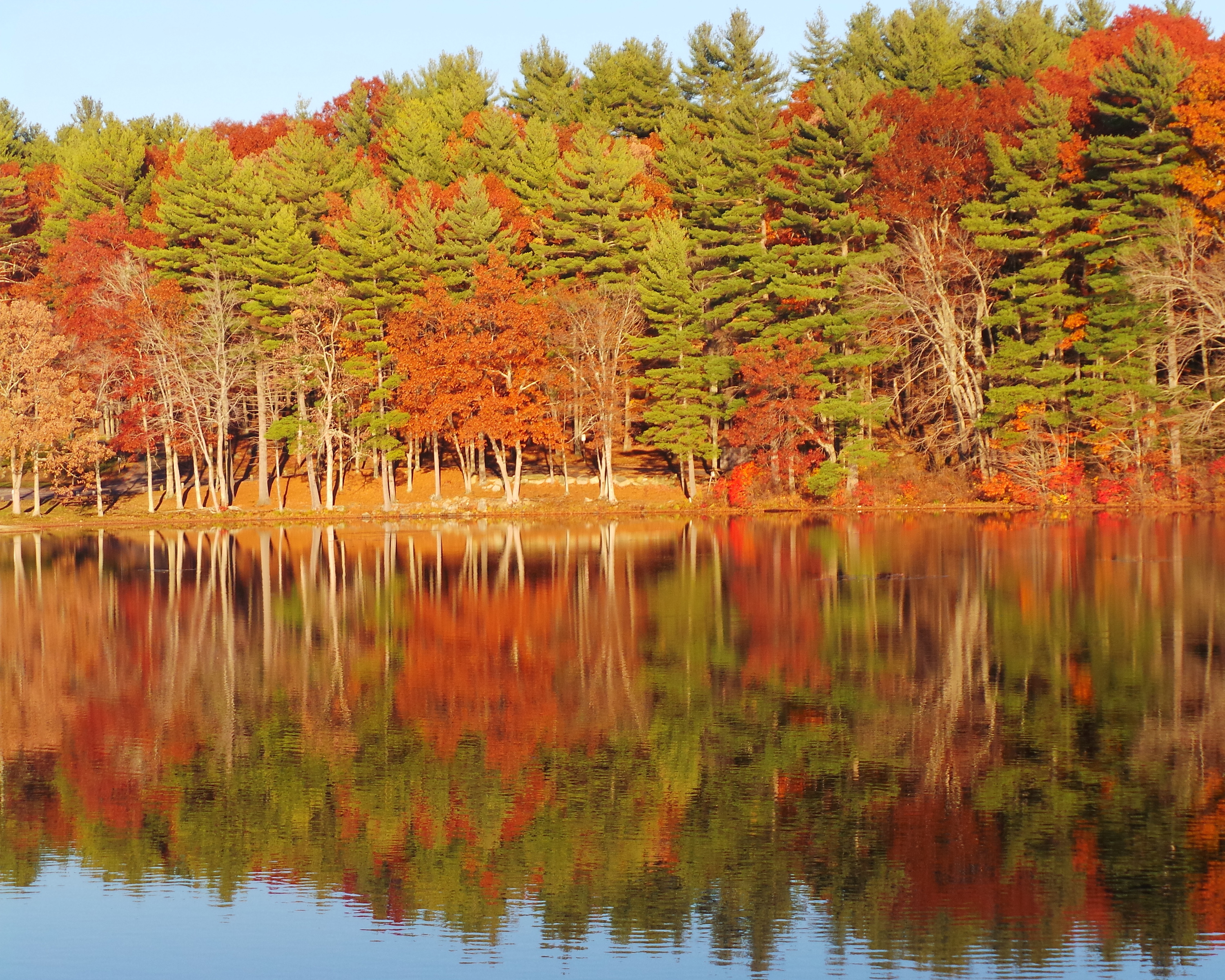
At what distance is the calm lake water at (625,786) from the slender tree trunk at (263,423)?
30415 mm

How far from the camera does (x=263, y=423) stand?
54.2 metres

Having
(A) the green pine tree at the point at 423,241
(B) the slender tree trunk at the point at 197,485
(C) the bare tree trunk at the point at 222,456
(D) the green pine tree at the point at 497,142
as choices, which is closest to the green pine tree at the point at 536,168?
(D) the green pine tree at the point at 497,142

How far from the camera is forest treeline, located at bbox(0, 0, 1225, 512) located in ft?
156

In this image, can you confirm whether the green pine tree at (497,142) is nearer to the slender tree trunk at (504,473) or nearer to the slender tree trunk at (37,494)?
the slender tree trunk at (504,473)

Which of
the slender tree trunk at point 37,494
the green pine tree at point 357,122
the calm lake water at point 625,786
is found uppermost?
the green pine tree at point 357,122

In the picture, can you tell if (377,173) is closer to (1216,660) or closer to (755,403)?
(755,403)

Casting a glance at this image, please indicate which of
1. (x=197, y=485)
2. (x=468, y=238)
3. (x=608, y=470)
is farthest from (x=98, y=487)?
(x=608, y=470)

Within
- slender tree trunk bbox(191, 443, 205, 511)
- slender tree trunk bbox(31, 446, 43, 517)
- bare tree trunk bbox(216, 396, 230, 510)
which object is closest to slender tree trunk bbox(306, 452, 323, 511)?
bare tree trunk bbox(216, 396, 230, 510)

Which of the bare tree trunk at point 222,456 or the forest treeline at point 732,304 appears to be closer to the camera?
the forest treeline at point 732,304

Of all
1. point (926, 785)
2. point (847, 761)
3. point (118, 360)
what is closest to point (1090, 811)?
point (926, 785)

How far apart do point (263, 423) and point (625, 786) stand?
148 ft

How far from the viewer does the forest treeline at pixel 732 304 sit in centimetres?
4756

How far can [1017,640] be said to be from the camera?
1902 cm

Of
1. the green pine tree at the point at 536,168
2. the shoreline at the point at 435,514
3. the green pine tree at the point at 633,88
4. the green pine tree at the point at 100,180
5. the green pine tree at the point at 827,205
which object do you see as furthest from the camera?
the green pine tree at the point at 633,88
